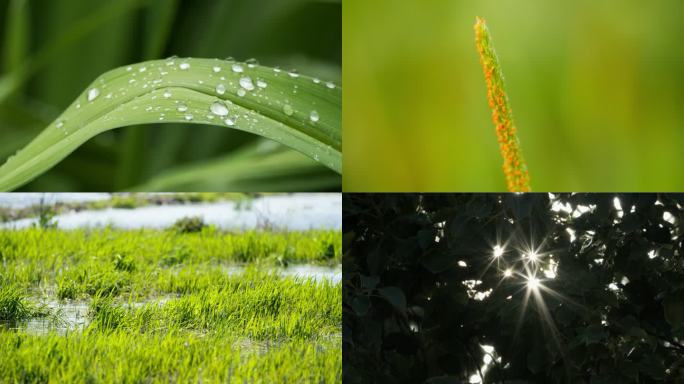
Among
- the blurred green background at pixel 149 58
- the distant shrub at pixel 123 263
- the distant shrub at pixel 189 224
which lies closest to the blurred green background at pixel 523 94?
the blurred green background at pixel 149 58

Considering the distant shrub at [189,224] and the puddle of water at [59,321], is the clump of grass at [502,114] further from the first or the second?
the puddle of water at [59,321]

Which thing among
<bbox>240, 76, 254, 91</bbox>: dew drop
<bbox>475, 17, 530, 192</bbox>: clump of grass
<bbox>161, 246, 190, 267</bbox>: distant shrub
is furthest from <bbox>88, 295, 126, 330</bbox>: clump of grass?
<bbox>475, 17, 530, 192</bbox>: clump of grass

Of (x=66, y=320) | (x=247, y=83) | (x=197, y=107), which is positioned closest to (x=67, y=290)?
(x=66, y=320)

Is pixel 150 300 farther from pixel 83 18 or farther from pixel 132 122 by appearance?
pixel 83 18

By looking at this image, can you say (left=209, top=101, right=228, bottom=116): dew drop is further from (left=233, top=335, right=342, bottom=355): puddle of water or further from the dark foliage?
(left=233, top=335, right=342, bottom=355): puddle of water

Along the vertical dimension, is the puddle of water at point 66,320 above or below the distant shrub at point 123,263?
below

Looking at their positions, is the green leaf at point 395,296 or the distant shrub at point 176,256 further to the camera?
the distant shrub at point 176,256

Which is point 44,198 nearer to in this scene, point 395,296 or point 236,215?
point 236,215
